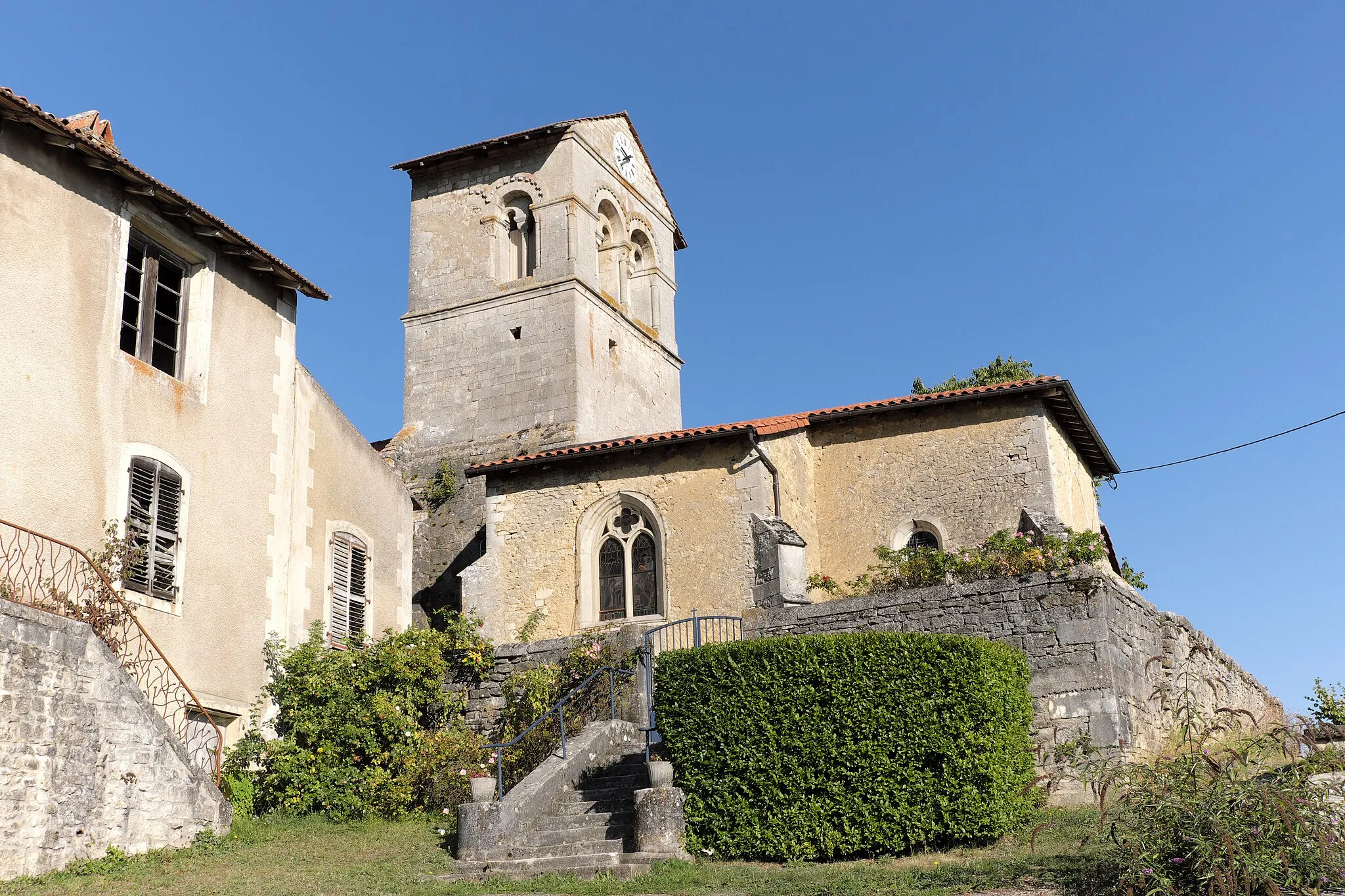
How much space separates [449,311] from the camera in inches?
1038

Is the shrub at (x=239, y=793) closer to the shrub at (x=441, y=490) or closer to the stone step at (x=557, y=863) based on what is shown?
the stone step at (x=557, y=863)

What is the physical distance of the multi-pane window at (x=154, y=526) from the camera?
14.1 meters

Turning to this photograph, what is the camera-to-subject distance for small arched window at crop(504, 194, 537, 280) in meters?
26.8

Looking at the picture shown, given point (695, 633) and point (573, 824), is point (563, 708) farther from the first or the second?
point (573, 824)

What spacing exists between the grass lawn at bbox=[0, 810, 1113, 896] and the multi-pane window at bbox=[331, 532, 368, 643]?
4277 millimetres

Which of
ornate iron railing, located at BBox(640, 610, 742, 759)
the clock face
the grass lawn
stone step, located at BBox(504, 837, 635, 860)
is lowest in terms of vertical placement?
the grass lawn

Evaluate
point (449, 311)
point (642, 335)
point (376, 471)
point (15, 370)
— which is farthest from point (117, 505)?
point (642, 335)

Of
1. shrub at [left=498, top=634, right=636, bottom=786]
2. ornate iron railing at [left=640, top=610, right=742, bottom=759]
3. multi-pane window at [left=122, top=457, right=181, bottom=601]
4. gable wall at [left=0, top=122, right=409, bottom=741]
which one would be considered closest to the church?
ornate iron railing at [left=640, top=610, right=742, bottom=759]

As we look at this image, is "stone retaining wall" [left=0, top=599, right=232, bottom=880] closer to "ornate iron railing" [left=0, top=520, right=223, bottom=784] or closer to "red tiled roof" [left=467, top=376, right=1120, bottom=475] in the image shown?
"ornate iron railing" [left=0, top=520, right=223, bottom=784]

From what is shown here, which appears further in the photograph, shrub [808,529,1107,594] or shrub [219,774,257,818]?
shrub [808,529,1107,594]

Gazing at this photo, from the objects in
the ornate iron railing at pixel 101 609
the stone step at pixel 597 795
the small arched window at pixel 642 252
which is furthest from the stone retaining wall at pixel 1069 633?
the small arched window at pixel 642 252

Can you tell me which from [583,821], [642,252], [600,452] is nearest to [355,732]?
[583,821]

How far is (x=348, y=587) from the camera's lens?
17.6 m

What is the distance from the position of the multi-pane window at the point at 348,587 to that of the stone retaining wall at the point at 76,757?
445 cm
